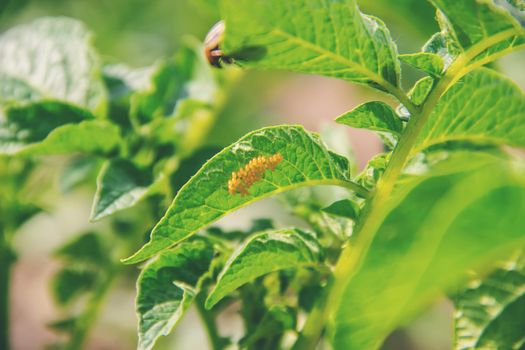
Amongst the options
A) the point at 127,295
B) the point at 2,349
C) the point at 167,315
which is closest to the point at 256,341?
the point at 167,315

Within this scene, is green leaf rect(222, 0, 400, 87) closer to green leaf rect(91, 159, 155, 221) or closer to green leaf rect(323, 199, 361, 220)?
green leaf rect(323, 199, 361, 220)

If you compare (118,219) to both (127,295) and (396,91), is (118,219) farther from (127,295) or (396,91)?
(127,295)

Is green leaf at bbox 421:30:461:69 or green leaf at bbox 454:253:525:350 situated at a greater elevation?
green leaf at bbox 421:30:461:69

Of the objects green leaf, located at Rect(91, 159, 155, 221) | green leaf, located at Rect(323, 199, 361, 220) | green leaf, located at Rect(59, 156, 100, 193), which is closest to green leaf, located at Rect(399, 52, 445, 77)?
green leaf, located at Rect(323, 199, 361, 220)

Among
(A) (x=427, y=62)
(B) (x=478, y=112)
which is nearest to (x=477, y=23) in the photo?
(A) (x=427, y=62)

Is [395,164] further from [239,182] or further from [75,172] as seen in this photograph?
[75,172]

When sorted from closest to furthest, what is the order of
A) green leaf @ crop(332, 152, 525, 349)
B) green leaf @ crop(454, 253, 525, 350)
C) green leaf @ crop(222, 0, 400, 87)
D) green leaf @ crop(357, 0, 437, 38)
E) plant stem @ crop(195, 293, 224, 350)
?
green leaf @ crop(332, 152, 525, 349) < green leaf @ crop(222, 0, 400, 87) < green leaf @ crop(454, 253, 525, 350) < plant stem @ crop(195, 293, 224, 350) < green leaf @ crop(357, 0, 437, 38)

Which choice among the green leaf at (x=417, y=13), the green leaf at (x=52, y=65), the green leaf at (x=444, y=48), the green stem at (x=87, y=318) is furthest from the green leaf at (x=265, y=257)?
the green leaf at (x=417, y=13)
